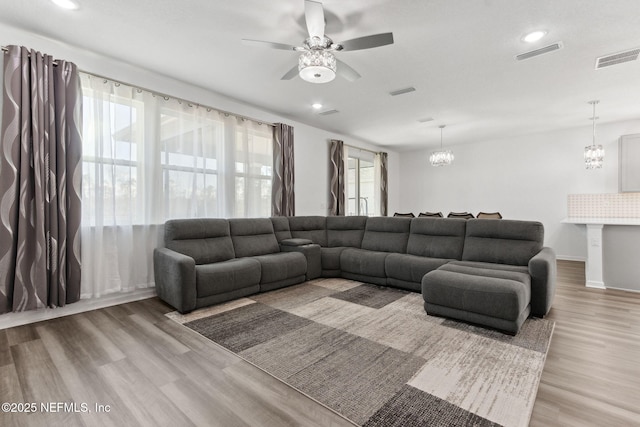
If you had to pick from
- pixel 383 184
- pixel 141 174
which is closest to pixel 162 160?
pixel 141 174

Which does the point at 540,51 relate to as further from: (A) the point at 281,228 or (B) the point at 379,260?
(A) the point at 281,228

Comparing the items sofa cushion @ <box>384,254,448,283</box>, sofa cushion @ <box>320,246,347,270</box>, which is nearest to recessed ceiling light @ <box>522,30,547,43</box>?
sofa cushion @ <box>384,254,448,283</box>

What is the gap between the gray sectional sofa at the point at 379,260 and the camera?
2.73 m

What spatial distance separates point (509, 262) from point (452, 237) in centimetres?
74

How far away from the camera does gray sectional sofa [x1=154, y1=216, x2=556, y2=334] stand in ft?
8.96

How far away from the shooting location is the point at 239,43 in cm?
294

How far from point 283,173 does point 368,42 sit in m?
3.17

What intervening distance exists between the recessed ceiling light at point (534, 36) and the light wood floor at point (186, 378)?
276 centimetres

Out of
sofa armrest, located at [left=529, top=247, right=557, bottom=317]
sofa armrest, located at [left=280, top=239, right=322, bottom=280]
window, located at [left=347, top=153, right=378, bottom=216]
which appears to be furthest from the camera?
window, located at [left=347, top=153, right=378, bottom=216]

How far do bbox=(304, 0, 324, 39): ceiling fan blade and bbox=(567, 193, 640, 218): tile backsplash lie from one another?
670 cm

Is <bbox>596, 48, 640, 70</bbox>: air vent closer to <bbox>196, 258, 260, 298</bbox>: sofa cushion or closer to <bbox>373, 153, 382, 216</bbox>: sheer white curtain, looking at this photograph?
<bbox>196, 258, 260, 298</bbox>: sofa cushion

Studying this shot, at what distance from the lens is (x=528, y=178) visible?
22.0 feet

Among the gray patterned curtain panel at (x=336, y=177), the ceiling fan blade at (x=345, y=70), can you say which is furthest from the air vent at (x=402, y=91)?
the gray patterned curtain panel at (x=336, y=177)

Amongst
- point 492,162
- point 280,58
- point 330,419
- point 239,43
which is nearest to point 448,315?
point 330,419
